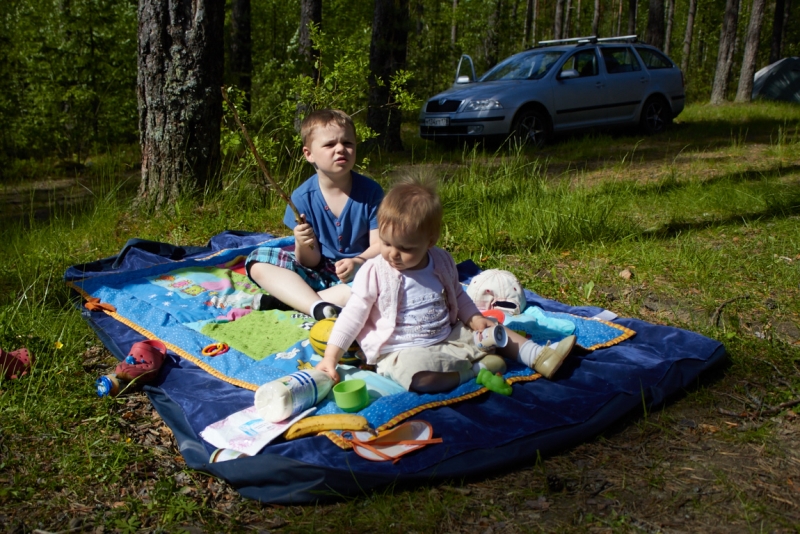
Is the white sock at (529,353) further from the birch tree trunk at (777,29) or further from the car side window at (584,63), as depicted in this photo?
the birch tree trunk at (777,29)

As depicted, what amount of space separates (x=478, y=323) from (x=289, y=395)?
926mm

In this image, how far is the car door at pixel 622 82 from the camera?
1052 cm

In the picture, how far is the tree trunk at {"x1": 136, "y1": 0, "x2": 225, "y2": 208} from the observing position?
5.17m

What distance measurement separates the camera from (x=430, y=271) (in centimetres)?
287

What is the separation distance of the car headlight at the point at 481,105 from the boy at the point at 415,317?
666 centimetres

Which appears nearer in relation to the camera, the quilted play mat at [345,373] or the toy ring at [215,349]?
the quilted play mat at [345,373]

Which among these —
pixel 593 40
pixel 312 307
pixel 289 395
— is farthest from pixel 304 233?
pixel 593 40

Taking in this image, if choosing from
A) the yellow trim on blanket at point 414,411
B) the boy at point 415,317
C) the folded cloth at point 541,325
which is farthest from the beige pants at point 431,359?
the folded cloth at point 541,325

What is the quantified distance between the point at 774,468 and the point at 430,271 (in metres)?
1.43

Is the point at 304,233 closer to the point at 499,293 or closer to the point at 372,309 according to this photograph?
the point at 372,309

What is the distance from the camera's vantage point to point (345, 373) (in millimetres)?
2863

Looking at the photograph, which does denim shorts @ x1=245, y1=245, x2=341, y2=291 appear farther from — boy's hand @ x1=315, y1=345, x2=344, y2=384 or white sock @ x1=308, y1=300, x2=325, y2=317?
boy's hand @ x1=315, y1=345, x2=344, y2=384

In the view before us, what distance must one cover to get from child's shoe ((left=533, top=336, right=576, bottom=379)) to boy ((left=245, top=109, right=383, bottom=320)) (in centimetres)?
110

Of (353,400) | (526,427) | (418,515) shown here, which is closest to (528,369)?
(526,427)
